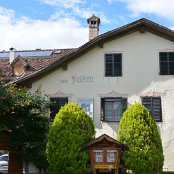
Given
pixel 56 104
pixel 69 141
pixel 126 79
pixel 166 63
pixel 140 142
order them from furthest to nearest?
pixel 56 104
pixel 126 79
pixel 166 63
pixel 140 142
pixel 69 141

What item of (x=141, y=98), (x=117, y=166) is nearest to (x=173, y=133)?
(x=141, y=98)

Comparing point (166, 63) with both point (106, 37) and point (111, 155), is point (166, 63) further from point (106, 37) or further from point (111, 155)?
point (111, 155)

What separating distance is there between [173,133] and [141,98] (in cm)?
244

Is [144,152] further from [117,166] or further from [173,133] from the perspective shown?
[173,133]

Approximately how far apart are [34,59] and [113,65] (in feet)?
29.2

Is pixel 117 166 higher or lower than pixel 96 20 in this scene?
lower

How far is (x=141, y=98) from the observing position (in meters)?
22.6

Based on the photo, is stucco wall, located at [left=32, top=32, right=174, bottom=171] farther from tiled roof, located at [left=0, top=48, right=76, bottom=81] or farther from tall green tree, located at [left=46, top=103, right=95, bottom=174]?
tall green tree, located at [left=46, top=103, right=95, bottom=174]

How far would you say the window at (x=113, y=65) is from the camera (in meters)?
23.0

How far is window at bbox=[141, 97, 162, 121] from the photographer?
22.2 metres

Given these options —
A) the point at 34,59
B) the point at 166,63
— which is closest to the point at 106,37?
the point at 166,63

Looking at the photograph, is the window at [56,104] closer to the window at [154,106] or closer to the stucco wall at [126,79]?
the stucco wall at [126,79]

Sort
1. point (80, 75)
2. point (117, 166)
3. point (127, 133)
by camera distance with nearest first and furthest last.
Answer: point (117, 166)
point (127, 133)
point (80, 75)

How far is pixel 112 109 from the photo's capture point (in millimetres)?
22750
